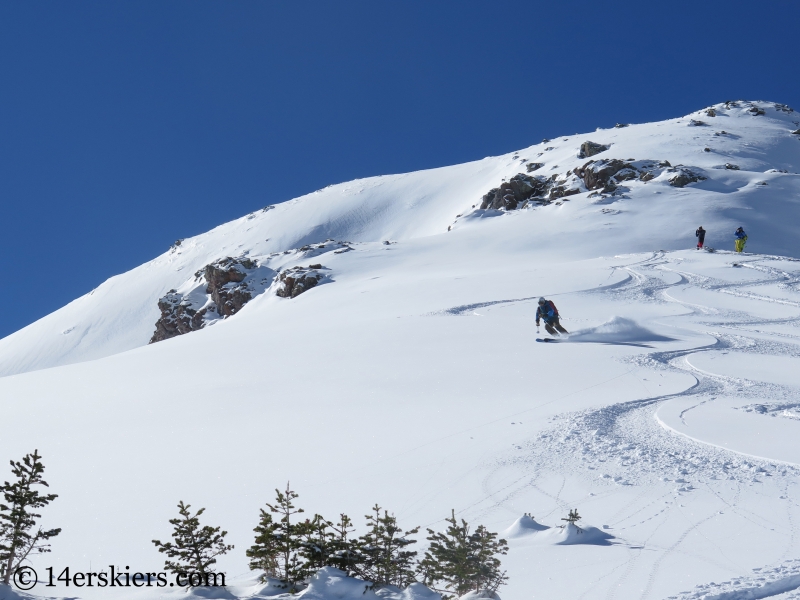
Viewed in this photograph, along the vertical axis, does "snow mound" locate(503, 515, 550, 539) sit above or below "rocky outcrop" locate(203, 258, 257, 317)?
below

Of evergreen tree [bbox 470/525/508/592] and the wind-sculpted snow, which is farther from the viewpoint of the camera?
the wind-sculpted snow

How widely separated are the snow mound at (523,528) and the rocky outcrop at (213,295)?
5272cm

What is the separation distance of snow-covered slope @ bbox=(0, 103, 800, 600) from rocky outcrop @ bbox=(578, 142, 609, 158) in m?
48.0

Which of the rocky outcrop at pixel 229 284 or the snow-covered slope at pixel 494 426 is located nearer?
the snow-covered slope at pixel 494 426

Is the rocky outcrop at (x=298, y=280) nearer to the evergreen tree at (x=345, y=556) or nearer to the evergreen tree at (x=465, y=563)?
the evergreen tree at (x=345, y=556)

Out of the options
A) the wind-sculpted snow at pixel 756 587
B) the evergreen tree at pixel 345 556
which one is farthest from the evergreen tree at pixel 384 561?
the wind-sculpted snow at pixel 756 587

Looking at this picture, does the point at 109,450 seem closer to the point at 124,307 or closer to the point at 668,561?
the point at 668,561

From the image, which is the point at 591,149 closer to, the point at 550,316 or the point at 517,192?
the point at 517,192

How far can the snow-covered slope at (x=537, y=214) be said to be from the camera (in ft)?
143

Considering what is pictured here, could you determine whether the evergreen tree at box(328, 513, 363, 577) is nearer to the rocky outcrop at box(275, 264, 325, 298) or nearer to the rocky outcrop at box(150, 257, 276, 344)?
the rocky outcrop at box(275, 264, 325, 298)

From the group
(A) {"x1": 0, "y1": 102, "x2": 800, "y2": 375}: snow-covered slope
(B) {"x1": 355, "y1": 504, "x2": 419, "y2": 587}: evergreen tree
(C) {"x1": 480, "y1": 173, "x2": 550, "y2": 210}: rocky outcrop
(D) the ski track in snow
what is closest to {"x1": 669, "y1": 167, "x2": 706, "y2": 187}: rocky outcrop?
(A) {"x1": 0, "y1": 102, "x2": 800, "y2": 375}: snow-covered slope

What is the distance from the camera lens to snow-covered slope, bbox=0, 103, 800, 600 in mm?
6133

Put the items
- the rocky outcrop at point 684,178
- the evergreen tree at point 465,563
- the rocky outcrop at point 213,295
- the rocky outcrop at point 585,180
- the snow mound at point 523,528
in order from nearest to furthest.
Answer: the evergreen tree at point 465,563, the snow mound at point 523,528, the rocky outcrop at point 684,178, the rocky outcrop at point 585,180, the rocky outcrop at point 213,295

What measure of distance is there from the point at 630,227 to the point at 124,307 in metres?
66.3
